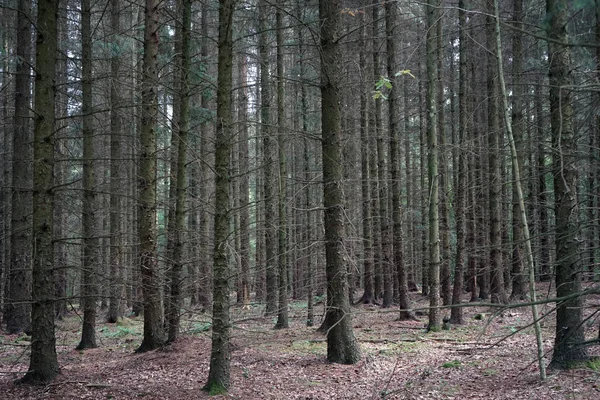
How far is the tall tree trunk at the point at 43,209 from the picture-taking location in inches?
274

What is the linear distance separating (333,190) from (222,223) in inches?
99.1

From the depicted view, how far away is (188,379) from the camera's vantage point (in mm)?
8086

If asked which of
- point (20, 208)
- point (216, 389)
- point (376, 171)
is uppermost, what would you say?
point (376, 171)

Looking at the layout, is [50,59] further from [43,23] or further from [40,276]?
[40,276]

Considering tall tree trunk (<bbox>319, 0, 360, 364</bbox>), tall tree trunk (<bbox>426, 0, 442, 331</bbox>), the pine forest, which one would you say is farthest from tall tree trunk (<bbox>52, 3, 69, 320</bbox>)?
tall tree trunk (<bbox>426, 0, 442, 331</bbox>)

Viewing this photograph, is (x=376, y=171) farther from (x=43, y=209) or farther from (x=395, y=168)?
(x=43, y=209)

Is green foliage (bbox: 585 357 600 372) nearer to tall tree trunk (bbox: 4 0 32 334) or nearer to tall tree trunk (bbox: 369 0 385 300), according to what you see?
tall tree trunk (bbox: 369 0 385 300)

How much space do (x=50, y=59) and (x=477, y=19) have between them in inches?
588

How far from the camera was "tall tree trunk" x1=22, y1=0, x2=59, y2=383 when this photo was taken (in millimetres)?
6953

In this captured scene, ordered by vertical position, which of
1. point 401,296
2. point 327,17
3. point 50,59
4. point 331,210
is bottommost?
point 401,296

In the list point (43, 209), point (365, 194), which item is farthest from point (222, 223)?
point (365, 194)

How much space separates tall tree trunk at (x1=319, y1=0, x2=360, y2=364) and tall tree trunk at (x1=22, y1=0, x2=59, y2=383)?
458cm

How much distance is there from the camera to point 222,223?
23.7ft

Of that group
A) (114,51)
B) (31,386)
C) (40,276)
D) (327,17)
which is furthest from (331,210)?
(114,51)
